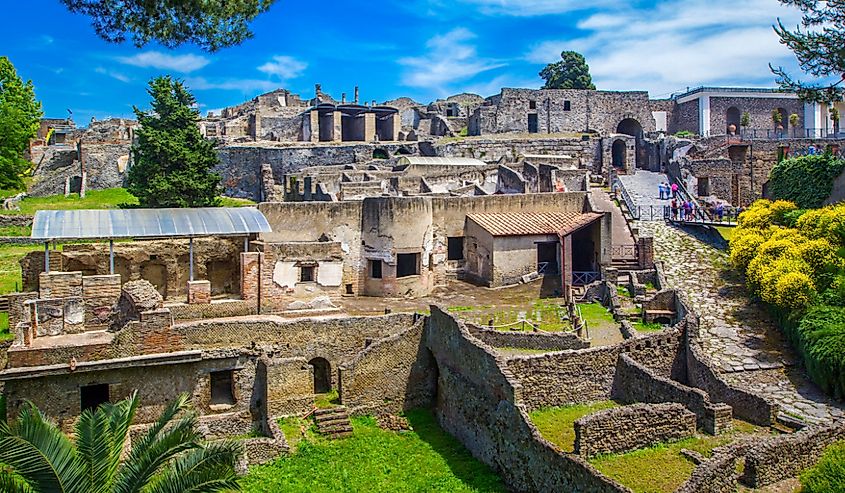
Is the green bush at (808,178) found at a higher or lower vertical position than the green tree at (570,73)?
lower

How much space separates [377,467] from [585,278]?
515 inches

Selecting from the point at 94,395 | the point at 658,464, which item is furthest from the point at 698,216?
the point at 94,395

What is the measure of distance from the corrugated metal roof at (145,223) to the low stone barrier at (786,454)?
54.0 ft

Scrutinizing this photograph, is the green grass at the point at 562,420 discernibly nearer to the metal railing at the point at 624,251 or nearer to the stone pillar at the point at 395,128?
the metal railing at the point at 624,251

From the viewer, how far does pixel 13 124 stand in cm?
4125

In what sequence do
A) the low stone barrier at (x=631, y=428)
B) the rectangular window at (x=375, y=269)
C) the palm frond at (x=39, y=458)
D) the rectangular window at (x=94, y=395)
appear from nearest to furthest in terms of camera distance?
the palm frond at (x=39, y=458) < the low stone barrier at (x=631, y=428) < the rectangular window at (x=94, y=395) < the rectangular window at (x=375, y=269)

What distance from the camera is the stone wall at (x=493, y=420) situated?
1476 cm

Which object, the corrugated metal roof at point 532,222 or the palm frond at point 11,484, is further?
the corrugated metal roof at point 532,222

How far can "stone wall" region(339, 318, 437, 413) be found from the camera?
71.9 ft

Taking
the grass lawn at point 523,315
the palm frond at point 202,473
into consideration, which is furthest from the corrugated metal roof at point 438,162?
the palm frond at point 202,473

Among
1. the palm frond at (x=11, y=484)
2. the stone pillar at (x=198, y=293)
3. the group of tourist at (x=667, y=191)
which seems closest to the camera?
the palm frond at (x=11, y=484)

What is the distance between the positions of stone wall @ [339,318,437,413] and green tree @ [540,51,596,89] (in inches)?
1883

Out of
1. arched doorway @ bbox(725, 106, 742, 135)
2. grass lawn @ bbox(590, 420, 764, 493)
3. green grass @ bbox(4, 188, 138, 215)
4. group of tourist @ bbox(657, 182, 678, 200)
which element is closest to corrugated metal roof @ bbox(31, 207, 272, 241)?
grass lawn @ bbox(590, 420, 764, 493)

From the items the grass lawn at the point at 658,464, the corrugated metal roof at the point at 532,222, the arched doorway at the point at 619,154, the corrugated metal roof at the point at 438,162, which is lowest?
the grass lawn at the point at 658,464
